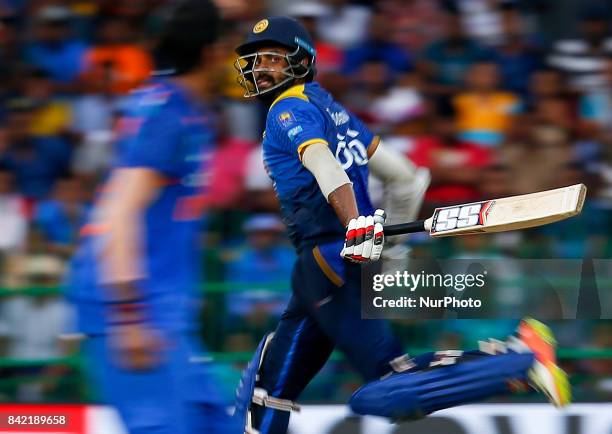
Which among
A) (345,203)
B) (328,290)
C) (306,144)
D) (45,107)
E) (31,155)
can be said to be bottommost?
(31,155)

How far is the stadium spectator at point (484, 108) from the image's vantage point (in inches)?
310

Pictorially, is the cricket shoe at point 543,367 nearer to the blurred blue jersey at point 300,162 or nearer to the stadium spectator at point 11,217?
the blurred blue jersey at point 300,162

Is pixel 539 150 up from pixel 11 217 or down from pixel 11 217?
down

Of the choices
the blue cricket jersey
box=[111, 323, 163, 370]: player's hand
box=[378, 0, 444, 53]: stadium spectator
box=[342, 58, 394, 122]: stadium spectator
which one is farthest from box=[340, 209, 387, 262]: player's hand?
box=[378, 0, 444, 53]: stadium spectator

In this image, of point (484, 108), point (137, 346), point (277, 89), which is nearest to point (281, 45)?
point (277, 89)

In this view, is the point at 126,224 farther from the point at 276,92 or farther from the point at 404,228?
the point at 276,92

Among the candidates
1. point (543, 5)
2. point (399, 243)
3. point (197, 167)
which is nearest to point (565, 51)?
point (543, 5)

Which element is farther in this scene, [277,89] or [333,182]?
[277,89]

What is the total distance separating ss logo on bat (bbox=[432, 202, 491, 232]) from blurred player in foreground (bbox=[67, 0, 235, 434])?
115cm

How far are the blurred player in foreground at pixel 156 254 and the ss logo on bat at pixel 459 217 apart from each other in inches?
45.4

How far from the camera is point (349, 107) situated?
8.09 m

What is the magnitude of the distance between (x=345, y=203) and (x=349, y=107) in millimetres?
3506

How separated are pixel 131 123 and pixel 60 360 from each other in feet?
10.5

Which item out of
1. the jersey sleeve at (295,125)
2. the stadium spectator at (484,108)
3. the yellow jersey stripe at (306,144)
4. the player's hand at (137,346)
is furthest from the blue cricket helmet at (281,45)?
the stadium spectator at (484,108)
